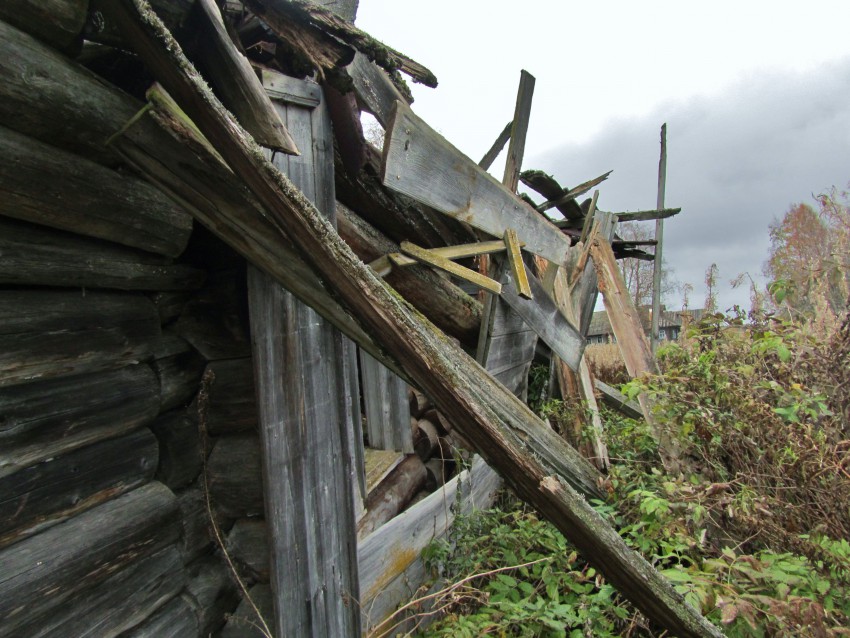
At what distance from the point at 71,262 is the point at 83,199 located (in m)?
0.19

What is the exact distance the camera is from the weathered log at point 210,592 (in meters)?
1.85

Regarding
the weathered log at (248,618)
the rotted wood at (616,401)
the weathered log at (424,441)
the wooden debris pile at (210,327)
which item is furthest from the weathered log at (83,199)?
the rotted wood at (616,401)

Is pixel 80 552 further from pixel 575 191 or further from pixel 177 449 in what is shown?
pixel 575 191

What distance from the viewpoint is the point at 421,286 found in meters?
2.90

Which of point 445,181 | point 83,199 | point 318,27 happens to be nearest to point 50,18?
point 83,199

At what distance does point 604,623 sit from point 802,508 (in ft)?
3.75

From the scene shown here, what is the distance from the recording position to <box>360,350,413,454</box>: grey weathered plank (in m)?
2.87

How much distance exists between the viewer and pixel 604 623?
81.5 inches

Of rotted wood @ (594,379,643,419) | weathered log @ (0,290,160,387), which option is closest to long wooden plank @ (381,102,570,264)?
weathered log @ (0,290,160,387)

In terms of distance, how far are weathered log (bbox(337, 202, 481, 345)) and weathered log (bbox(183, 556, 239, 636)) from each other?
154 cm

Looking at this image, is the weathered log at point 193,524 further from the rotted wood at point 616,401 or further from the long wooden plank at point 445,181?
the rotted wood at point 616,401

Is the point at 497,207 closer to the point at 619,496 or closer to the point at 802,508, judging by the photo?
the point at 619,496

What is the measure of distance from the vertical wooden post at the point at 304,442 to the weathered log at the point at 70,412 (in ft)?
1.29

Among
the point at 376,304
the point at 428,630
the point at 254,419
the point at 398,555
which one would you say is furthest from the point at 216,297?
the point at 428,630
